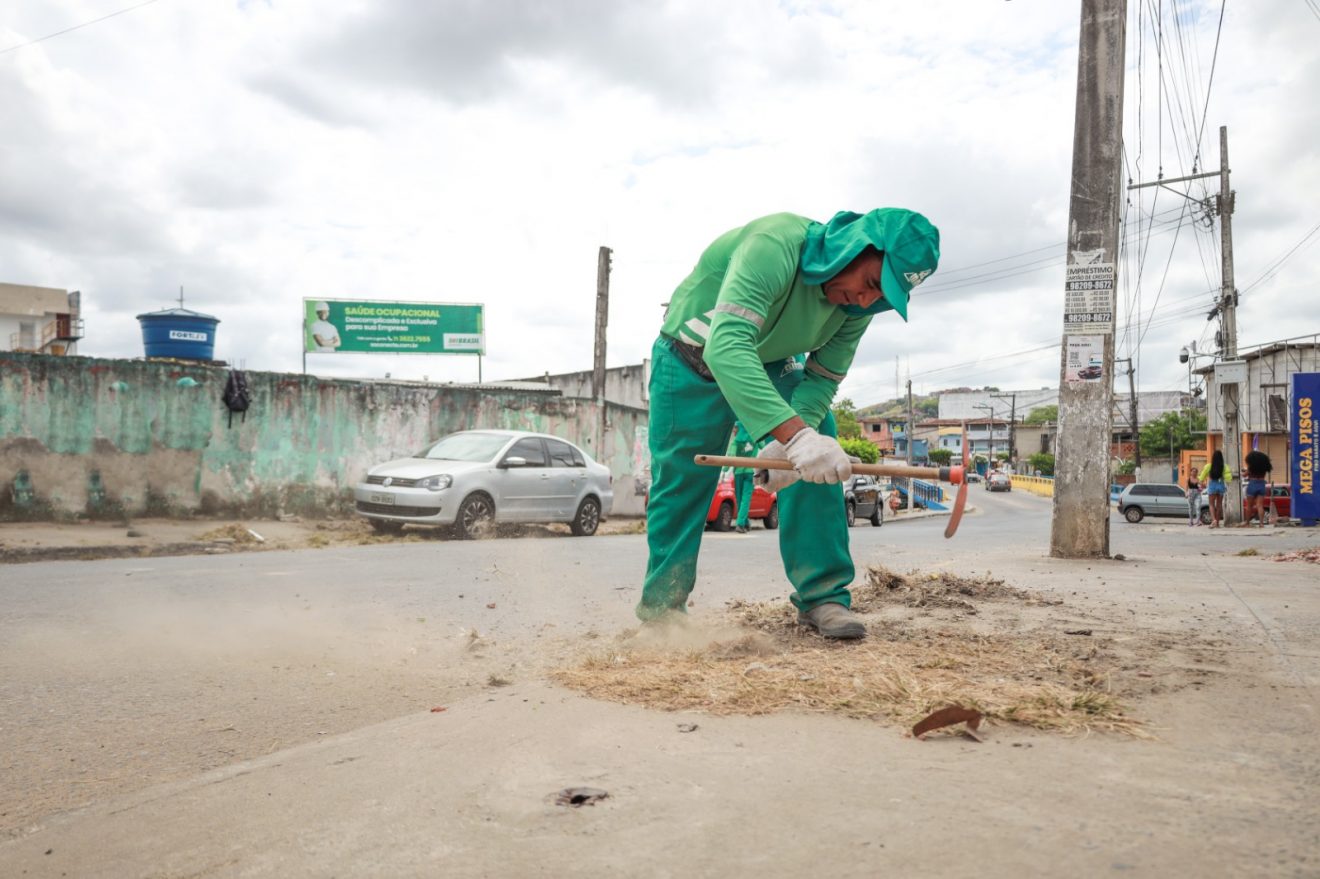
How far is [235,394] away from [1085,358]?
1163cm

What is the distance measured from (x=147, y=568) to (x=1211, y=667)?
7.56 meters

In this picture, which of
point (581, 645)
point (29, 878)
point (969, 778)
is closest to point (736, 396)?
point (581, 645)

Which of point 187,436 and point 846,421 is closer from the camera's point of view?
point 187,436

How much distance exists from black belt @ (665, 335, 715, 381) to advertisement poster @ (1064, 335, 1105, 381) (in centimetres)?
503

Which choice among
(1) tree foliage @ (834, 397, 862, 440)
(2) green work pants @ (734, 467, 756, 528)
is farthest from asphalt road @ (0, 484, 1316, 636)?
(1) tree foliage @ (834, 397, 862, 440)

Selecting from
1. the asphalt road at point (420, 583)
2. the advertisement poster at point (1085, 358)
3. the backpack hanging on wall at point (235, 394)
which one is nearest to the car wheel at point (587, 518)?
the asphalt road at point (420, 583)

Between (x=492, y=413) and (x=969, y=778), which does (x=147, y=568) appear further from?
(x=492, y=413)

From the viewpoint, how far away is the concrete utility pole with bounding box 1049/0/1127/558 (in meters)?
7.75

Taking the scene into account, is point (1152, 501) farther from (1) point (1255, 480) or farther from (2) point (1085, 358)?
(2) point (1085, 358)

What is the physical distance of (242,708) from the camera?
10.9ft

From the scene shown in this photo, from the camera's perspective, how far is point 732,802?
1.90 metres

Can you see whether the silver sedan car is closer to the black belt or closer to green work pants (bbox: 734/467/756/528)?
green work pants (bbox: 734/467/756/528)

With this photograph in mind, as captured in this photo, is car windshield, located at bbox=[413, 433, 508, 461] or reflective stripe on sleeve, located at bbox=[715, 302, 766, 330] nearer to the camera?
reflective stripe on sleeve, located at bbox=[715, 302, 766, 330]

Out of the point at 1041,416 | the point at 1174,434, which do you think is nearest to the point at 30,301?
the point at 1174,434
